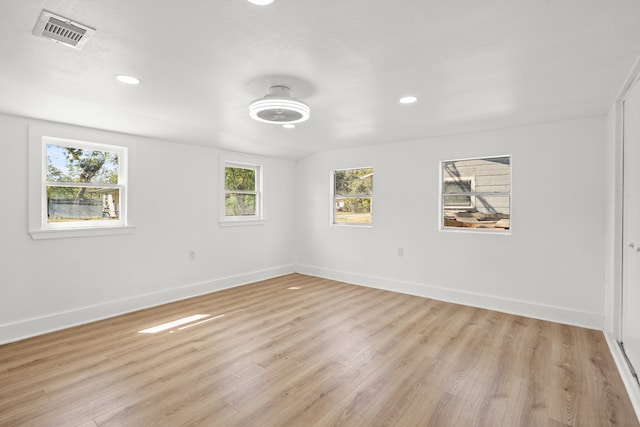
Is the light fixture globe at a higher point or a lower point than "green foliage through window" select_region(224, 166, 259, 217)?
higher

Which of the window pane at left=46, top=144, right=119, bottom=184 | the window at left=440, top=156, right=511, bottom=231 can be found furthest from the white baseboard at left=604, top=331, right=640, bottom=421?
the window pane at left=46, top=144, right=119, bottom=184

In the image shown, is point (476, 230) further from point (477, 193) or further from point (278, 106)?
point (278, 106)

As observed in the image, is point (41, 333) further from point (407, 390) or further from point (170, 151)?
point (407, 390)

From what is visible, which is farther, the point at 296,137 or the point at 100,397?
the point at 296,137

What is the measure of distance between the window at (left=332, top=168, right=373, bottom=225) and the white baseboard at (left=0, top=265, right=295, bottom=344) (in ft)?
6.26

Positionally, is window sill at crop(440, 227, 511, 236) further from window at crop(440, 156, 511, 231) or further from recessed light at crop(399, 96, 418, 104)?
recessed light at crop(399, 96, 418, 104)

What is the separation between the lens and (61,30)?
5.70ft

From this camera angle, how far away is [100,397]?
2.20m

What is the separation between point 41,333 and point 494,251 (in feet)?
17.0

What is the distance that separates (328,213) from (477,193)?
2.47 meters

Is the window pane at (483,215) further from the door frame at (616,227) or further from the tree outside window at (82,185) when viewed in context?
the tree outside window at (82,185)

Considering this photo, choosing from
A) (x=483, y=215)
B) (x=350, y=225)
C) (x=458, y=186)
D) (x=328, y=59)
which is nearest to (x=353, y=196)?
(x=350, y=225)

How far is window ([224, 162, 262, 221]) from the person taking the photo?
17.4 feet

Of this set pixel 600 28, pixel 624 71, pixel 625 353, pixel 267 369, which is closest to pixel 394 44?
pixel 600 28
